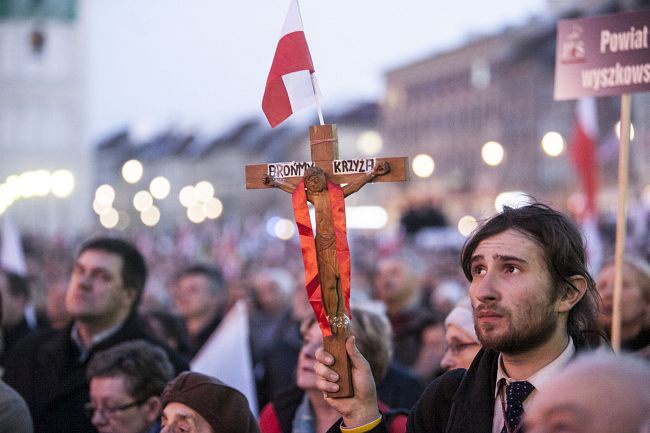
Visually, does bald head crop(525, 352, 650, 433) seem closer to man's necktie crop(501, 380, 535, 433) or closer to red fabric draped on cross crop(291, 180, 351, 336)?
man's necktie crop(501, 380, 535, 433)

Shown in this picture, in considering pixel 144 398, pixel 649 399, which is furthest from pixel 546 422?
pixel 144 398

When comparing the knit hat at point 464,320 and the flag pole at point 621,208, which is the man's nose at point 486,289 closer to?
the knit hat at point 464,320

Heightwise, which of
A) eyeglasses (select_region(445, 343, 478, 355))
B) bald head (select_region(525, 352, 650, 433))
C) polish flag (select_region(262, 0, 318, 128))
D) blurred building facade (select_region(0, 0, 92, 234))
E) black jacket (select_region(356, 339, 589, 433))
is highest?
blurred building facade (select_region(0, 0, 92, 234))

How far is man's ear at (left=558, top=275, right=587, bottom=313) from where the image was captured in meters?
3.11

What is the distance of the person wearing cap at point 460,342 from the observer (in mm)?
4289

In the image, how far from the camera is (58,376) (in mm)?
Answer: 5297

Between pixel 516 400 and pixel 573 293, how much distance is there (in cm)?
37

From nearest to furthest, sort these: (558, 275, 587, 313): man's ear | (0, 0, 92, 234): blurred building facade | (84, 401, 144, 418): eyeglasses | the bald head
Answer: the bald head → (558, 275, 587, 313): man's ear → (84, 401, 144, 418): eyeglasses → (0, 0, 92, 234): blurred building facade

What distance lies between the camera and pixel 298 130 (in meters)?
96.2

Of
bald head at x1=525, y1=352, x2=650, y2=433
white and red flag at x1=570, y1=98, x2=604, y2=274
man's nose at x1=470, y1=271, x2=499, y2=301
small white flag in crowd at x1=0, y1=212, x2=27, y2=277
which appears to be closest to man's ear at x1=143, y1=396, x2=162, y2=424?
man's nose at x1=470, y1=271, x2=499, y2=301

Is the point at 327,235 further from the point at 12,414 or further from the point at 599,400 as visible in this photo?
the point at 599,400

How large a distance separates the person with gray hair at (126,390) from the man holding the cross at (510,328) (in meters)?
1.49

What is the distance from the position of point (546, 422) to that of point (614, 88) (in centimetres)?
314

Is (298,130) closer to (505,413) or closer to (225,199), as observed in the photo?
(225,199)
